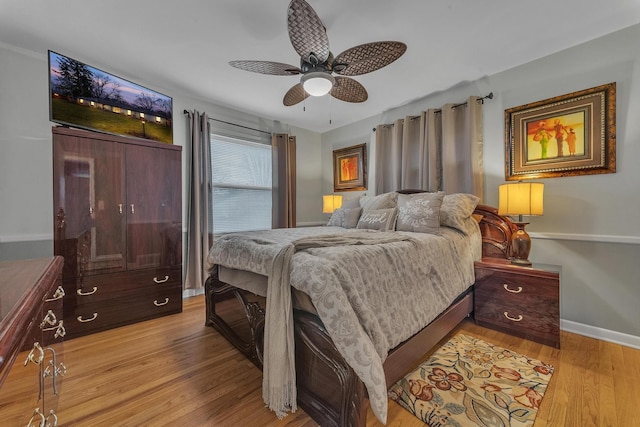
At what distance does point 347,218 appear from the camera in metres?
3.09

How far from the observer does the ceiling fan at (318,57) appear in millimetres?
1558

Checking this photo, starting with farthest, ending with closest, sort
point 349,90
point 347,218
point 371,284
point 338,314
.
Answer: point 347,218
point 349,90
point 371,284
point 338,314

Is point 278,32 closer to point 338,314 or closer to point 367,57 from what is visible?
point 367,57

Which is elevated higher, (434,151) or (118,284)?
(434,151)

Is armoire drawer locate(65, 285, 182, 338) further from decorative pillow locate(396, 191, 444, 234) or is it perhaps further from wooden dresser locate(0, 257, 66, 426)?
decorative pillow locate(396, 191, 444, 234)

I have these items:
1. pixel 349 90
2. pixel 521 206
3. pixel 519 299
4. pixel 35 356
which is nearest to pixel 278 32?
pixel 349 90

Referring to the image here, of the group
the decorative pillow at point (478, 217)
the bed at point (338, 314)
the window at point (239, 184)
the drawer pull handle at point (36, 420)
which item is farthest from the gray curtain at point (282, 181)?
the drawer pull handle at point (36, 420)

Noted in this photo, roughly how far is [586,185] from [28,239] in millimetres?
4897

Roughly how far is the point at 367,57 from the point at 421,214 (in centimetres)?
139

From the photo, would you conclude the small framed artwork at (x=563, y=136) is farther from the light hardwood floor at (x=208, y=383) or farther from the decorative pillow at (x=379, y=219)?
the light hardwood floor at (x=208, y=383)

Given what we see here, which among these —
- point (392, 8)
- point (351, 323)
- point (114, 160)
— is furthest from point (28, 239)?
point (392, 8)

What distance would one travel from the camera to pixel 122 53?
7.82ft

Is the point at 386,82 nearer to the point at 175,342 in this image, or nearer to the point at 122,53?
the point at 122,53

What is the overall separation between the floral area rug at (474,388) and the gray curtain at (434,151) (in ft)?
5.29
